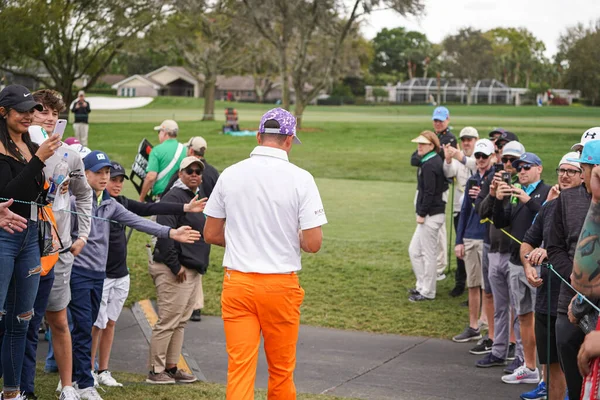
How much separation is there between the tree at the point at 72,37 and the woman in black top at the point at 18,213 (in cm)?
3332

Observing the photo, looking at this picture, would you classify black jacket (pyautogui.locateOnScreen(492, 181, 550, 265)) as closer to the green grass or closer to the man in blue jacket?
the man in blue jacket

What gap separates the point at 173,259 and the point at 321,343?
2.42 metres

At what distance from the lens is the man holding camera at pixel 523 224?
7.80 m

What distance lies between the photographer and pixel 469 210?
9.66 metres

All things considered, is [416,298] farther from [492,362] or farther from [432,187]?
[492,362]

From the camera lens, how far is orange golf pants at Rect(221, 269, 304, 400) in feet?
17.1

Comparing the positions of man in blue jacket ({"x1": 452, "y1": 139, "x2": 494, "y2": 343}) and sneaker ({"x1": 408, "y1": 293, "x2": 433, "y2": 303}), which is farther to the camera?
sneaker ({"x1": 408, "y1": 293, "x2": 433, "y2": 303})

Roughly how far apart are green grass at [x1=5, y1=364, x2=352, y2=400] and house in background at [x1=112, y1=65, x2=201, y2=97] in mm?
111944

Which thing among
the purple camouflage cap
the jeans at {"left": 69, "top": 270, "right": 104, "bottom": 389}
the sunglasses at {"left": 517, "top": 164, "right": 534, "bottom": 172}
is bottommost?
the jeans at {"left": 69, "top": 270, "right": 104, "bottom": 389}

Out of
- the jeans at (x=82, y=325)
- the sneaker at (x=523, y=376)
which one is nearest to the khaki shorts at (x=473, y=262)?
the sneaker at (x=523, y=376)

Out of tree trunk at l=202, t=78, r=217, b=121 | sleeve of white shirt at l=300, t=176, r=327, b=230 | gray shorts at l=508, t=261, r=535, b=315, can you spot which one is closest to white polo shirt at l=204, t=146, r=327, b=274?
sleeve of white shirt at l=300, t=176, r=327, b=230

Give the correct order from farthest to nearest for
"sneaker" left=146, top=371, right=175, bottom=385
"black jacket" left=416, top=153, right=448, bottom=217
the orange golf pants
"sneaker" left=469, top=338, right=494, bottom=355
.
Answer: "black jacket" left=416, top=153, right=448, bottom=217
"sneaker" left=469, top=338, right=494, bottom=355
"sneaker" left=146, top=371, right=175, bottom=385
the orange golf pants

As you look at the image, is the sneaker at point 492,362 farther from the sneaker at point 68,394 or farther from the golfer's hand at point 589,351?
the golfer's hand at point 589,351

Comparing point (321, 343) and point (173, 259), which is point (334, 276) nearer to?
point (321, 343)
